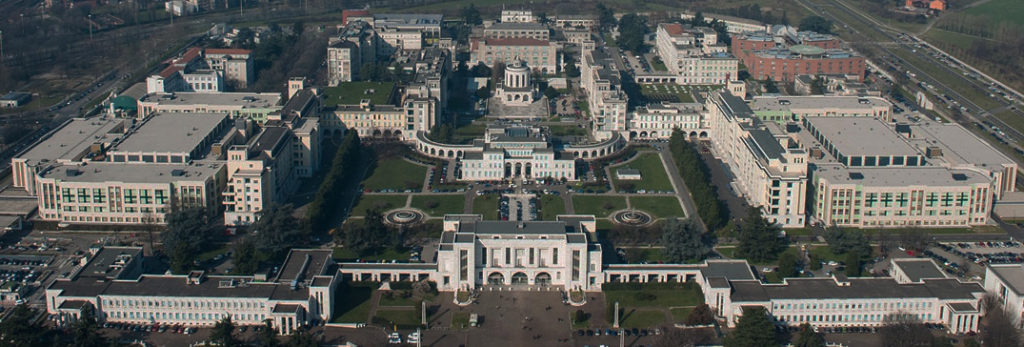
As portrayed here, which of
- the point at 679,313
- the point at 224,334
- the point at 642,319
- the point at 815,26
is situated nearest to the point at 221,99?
the point at 224,334

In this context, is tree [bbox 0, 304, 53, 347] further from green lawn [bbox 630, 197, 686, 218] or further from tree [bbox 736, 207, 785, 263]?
tree [bbox 736, 207, 785, 263]

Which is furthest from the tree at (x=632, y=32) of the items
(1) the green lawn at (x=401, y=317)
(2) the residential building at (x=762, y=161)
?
(1) the green lawn at (x=401, y=317)

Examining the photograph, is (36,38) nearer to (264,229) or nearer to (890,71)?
(264,229)

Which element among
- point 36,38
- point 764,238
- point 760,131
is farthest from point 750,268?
point 36,38

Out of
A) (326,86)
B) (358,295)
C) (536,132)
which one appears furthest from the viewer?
(326,86)

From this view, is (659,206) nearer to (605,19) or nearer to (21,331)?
(21,331)

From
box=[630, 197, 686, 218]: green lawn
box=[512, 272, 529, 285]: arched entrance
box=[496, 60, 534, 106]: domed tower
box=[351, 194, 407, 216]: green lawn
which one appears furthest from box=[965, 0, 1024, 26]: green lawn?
box=[512, 272, 529, 285]: arched entrance

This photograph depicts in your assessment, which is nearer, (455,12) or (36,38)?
(36,38)
